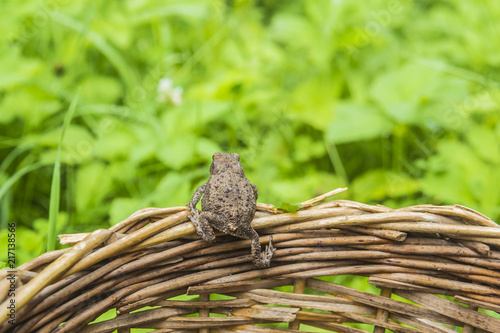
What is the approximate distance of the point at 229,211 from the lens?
130 cm

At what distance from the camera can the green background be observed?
2.39m

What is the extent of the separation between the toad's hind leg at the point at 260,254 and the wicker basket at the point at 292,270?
33 millimetres

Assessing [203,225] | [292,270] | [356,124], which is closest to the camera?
[203,225]

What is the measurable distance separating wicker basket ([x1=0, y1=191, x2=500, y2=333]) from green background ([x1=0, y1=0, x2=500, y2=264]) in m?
0.61

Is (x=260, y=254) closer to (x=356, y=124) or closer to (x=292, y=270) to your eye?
(x=292, y=270)

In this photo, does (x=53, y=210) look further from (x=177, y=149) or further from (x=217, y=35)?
(x=217, y=35)

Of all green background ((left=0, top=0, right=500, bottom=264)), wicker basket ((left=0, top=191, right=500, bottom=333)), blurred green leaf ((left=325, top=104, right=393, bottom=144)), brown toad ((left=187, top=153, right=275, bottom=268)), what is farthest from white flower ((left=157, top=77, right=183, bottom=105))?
wicker basket ((left=0, top=191, right=500, bottom=333))

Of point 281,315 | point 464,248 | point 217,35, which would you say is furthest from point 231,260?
point 217,35

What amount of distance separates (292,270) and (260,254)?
0.45 feet

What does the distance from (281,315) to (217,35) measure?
2517mm

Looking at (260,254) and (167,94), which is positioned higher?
(167,94)

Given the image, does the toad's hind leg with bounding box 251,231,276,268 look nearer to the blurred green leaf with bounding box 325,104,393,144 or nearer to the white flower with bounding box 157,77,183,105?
the blurred green leaf with bounding box 325,104,393,144

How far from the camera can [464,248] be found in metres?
1.34

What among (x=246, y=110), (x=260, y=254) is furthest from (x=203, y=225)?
(x=246, y=110)
